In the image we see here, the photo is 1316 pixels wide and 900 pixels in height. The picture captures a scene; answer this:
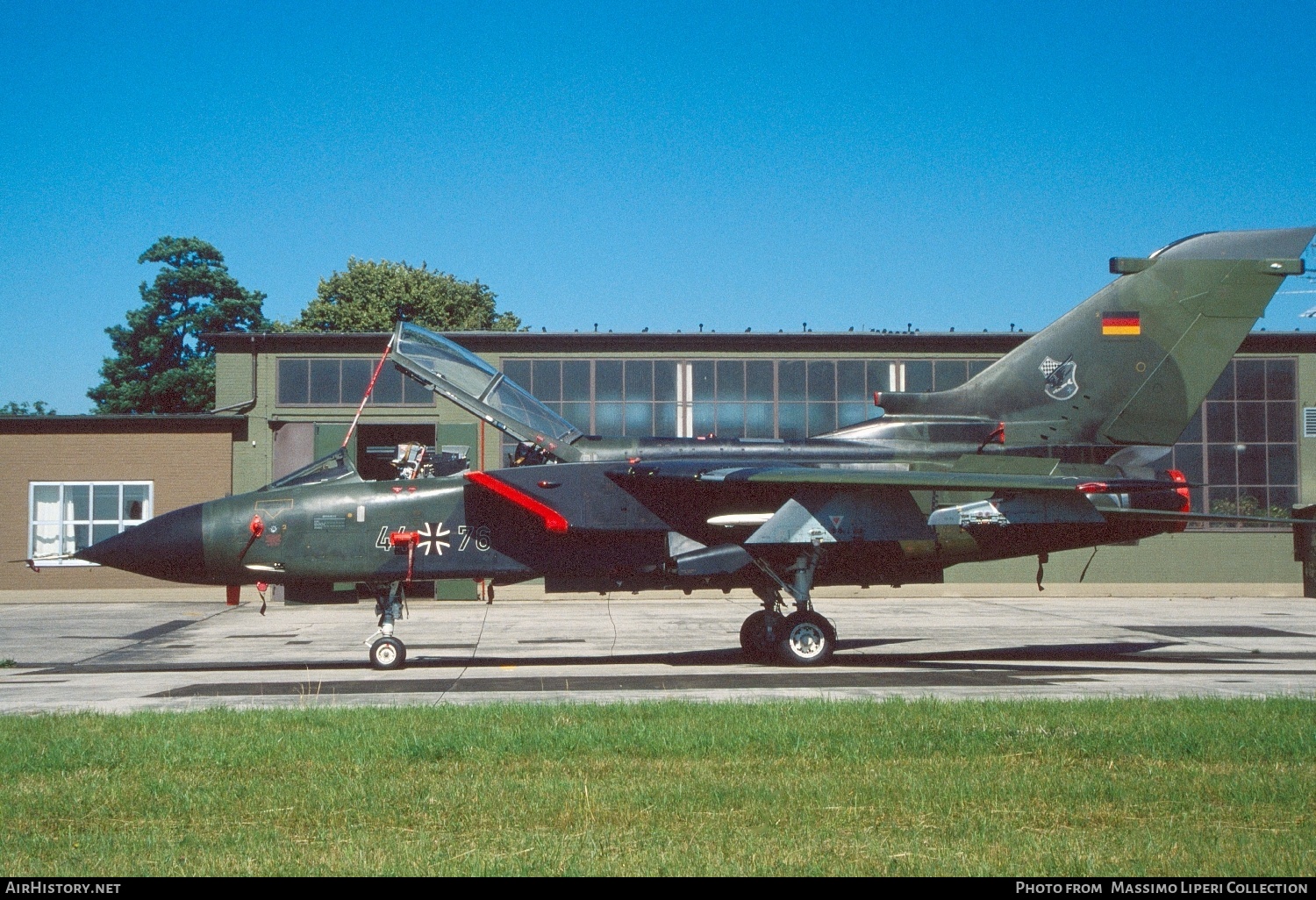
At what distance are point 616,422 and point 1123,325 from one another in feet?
62.2

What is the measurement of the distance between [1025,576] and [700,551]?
72.6 ft

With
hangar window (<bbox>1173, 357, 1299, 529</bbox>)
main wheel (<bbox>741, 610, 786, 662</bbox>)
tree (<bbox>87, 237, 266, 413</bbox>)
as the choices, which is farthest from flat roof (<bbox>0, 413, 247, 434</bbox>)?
tree (<bbox>87, 237, 266, 413</bbox>)

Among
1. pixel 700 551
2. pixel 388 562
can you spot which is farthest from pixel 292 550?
pixel 700 551

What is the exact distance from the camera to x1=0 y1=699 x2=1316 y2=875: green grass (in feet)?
17.8

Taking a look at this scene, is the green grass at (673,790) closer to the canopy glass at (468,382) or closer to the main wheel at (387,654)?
the main wheel at (387,654)

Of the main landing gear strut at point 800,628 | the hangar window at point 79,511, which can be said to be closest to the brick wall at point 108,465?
the hangar window at point 79,511

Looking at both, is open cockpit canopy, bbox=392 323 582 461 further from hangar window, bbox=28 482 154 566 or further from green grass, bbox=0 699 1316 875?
hangar window, bbox=28 482 154 566

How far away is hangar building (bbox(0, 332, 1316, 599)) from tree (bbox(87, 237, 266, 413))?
44096mm

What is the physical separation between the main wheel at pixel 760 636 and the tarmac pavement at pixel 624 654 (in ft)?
0.89

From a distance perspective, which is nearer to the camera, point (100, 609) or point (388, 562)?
point (388, 562)

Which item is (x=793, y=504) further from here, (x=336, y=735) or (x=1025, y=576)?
(x=1025, y=576)

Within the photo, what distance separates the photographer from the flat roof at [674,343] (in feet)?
107

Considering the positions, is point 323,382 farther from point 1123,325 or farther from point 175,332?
point 175,332

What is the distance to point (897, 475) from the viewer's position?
13711 mm
